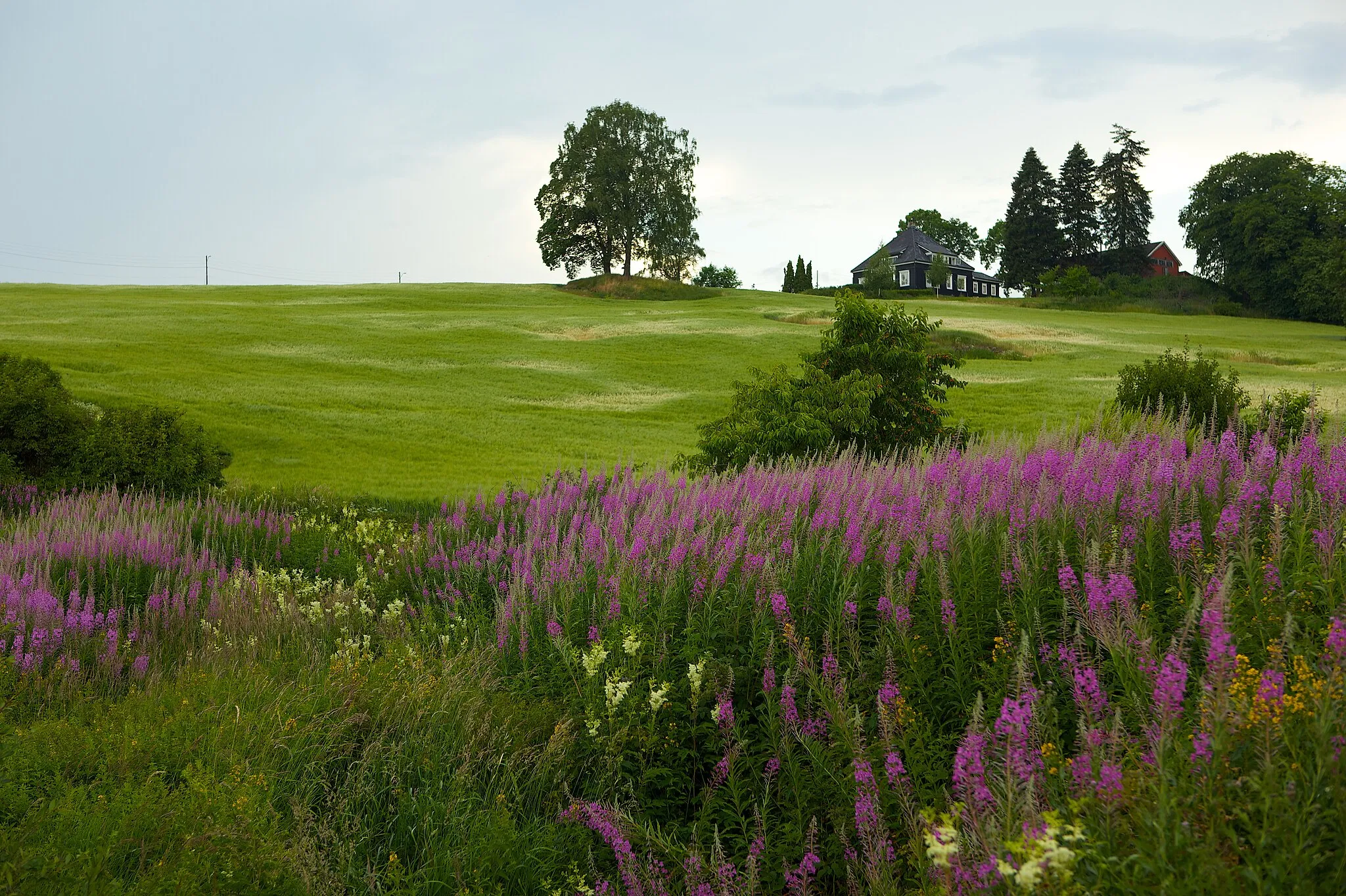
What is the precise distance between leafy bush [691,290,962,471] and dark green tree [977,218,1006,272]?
107 metres

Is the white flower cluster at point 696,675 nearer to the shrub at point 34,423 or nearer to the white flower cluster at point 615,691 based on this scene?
the white flower cluster at point 615,691

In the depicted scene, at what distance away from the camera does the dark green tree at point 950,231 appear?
118 m

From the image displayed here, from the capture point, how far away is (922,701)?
4.16m

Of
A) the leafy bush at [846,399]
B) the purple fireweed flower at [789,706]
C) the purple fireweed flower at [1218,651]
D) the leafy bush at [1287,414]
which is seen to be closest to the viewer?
the purple fireweed flower at [1218,651]

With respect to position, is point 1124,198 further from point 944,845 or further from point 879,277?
point 944,845

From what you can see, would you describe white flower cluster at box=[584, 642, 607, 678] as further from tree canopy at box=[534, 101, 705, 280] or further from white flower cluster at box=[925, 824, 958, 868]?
tree canopy at box=[534, 101, 705, 280]

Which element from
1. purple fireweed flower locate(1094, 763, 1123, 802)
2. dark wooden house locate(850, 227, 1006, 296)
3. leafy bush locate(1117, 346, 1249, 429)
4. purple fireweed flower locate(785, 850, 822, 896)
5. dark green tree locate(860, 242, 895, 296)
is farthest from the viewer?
dark wooden house locate(850, 227, 1006, 296)

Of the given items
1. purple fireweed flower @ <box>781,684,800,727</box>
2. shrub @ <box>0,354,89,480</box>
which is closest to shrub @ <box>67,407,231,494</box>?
shrub @ <box>0,354,89,480</box>

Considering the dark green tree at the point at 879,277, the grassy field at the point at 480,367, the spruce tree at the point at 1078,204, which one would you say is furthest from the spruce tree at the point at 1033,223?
the grassy field at the point at 480,367

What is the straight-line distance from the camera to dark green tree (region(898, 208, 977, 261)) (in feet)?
385

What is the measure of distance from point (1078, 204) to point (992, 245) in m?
32.9

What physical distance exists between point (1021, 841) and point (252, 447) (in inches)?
748

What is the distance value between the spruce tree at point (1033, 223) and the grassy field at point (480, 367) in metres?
27.4

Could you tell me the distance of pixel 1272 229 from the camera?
2584 inches
